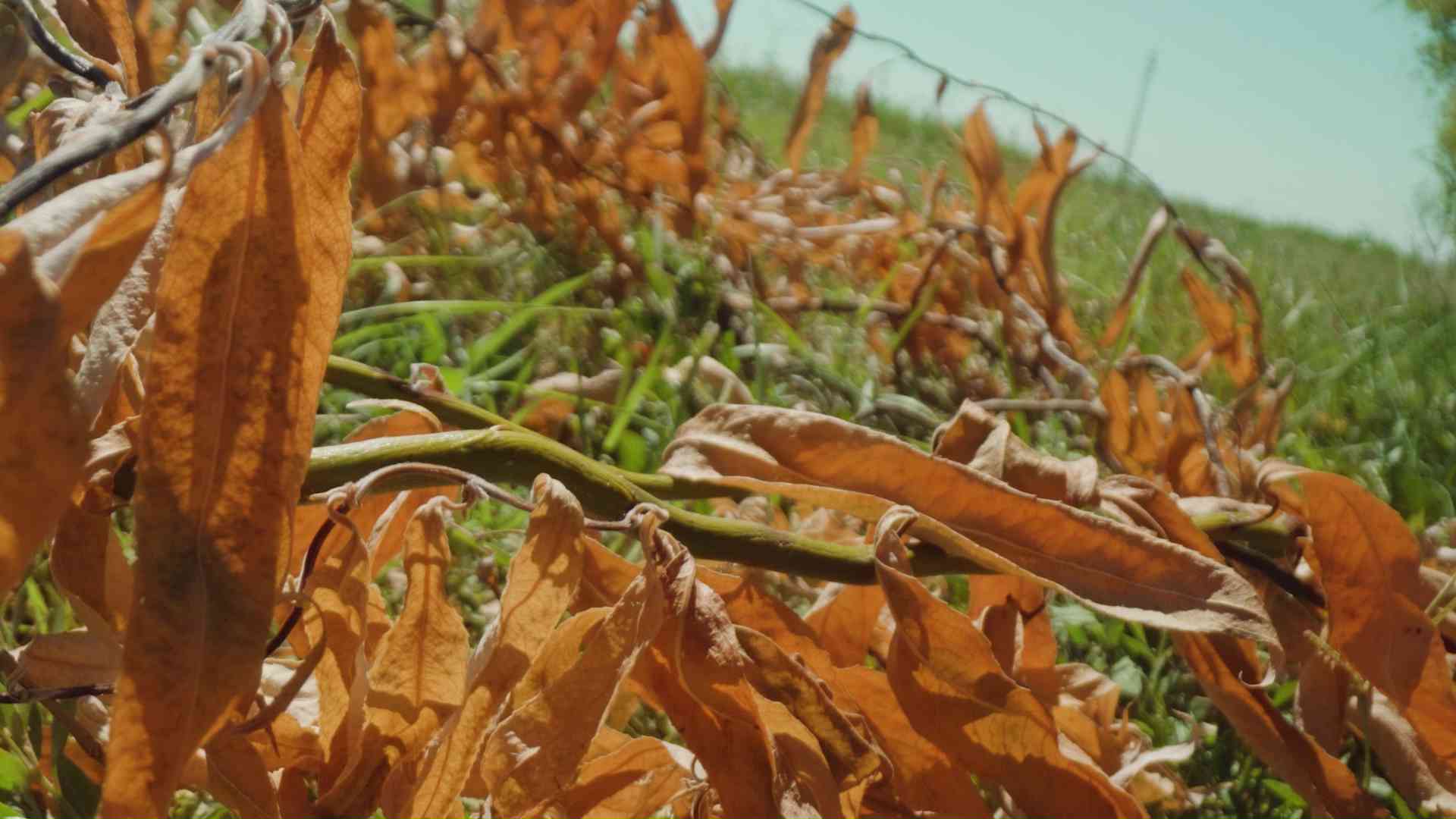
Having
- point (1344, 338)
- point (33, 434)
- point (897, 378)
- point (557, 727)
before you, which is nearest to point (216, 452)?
point (33, 434)

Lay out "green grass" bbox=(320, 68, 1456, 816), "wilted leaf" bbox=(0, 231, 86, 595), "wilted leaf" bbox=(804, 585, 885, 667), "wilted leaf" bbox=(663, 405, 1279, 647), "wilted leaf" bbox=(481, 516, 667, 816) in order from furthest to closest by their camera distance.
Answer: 1. "green grass" bbox=(320, 68, 1456, 816)
2. "wilted leaf" bbox=(804, 585, 885, 667)
3. "wilted leaf" bbox=(663, 405, 1279, 647)
4. "wilted leaf" bbox=(481, 516, 667, 816)
5. "wilted leaf" bbox=(0, 231, 86, 595)

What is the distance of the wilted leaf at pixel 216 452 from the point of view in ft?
1.11

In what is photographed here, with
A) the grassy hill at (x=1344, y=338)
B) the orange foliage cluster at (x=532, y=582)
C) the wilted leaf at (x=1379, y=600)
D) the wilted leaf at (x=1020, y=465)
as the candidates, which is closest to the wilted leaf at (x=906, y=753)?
the orange foliage cluster at (x=532, y=582)

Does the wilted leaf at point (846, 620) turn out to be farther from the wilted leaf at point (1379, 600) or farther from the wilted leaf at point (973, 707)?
the wilted leaf at point (1379, 600)

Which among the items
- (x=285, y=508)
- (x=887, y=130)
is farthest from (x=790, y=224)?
(x=887, y=130)

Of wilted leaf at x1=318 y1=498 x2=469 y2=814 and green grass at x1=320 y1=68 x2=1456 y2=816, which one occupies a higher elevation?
wilted leaf at x1=318 y1=498 x2=469 y2=814

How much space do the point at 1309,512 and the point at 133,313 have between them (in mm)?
568

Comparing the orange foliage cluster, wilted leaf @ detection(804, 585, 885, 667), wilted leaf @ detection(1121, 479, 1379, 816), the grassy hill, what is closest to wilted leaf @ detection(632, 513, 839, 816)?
the orange foliage cluster

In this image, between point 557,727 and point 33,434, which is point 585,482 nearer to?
point 557,727

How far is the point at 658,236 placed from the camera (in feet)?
4.81

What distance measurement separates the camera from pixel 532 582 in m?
0.45

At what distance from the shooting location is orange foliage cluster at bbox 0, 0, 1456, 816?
1.12ft

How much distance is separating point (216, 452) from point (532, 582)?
14 cm

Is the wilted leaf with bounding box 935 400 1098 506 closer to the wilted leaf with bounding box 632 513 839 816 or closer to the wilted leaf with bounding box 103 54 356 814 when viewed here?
the wilted leaf with bounding box 632 513 839 816
